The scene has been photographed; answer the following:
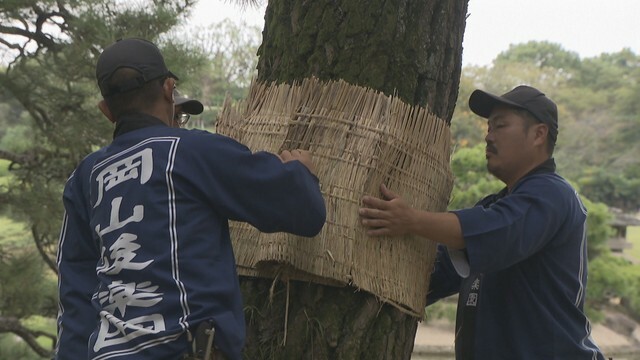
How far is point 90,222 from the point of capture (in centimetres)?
150

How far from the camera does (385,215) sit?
64.3 inches

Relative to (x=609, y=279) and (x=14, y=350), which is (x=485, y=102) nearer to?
(x=14, y=350)

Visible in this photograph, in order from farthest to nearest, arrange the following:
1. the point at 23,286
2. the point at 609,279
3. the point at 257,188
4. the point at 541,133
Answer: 1. the point at 609,279
2. the point at 23,286
3. the point at 541,133
4. the point at 257,188

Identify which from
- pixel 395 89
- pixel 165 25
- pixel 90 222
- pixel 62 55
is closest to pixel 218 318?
pixel 90 222

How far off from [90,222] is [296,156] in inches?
17.6

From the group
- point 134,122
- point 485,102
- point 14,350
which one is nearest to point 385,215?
point 485,102

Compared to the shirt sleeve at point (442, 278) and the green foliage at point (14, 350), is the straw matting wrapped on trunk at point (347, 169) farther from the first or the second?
the green foliage at point (14, 350)

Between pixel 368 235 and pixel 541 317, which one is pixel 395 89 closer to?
pixel 368 235

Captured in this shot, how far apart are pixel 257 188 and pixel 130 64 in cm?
36

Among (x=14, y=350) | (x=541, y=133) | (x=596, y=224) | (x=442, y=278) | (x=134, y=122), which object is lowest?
(x=14, y=350)

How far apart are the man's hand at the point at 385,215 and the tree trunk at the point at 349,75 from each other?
17cm

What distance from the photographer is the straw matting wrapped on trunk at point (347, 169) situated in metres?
1.62

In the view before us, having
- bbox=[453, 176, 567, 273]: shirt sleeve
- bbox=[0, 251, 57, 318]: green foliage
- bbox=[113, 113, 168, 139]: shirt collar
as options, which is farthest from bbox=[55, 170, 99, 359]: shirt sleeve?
bbox=[0, 251, 57, 318]: green foliage

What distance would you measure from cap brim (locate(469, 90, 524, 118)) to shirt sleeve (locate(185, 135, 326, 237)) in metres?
0.64
